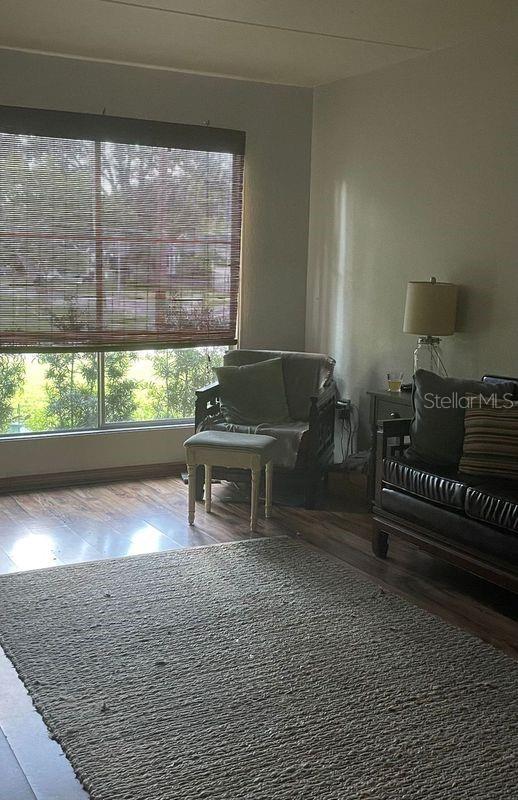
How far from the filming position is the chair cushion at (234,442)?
15.9 ft

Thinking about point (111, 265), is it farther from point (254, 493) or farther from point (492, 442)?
point (492, 442)

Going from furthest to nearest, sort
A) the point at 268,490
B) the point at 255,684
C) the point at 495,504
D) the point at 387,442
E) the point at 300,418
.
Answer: the point at 300,418 < the point at 268,490 < the point at 387,442 < the point at 495,504 < the point at 255,684

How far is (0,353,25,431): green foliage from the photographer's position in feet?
18.5

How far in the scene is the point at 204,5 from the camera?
4352 mm

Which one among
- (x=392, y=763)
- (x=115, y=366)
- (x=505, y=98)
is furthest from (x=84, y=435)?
(x=392, y=763)

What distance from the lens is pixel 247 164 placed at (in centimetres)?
620

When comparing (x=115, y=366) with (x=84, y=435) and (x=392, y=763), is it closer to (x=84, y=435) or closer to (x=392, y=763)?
(x=84, y=435)

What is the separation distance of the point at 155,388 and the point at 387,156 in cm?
218

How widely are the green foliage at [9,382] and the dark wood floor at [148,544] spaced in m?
0.53

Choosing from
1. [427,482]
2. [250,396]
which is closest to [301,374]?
[250,396]

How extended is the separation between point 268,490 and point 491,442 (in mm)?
1462

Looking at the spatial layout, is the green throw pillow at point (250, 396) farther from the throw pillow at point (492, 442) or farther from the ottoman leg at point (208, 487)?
the throw pillow at point (492, 442)

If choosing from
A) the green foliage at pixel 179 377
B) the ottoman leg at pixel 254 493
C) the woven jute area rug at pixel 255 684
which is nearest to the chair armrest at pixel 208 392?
the green foliage at pixel 179 377

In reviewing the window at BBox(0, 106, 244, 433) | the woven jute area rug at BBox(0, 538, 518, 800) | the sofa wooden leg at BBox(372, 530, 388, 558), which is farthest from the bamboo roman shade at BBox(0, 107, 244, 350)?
the sofa wooden leg at BBox(372, 530, 388, 558)
